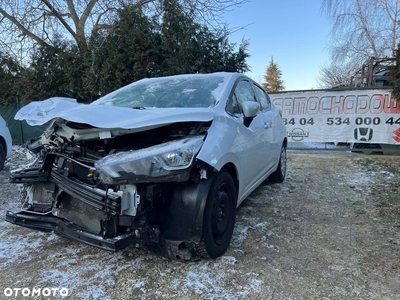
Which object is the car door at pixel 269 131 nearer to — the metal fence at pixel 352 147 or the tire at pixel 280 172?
the tire at pixel 280 172

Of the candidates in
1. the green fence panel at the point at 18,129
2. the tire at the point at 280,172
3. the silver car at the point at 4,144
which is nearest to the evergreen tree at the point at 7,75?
the green fence panel at the point at 18,129

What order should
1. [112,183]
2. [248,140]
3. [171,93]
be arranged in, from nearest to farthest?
[112,183], [248,140], [171,93]

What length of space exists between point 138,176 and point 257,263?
1.38m

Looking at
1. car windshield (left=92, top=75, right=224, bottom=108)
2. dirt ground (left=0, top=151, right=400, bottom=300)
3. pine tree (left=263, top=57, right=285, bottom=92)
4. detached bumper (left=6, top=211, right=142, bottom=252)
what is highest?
pine tree (left=263, top=57, right=285, bottom=92)

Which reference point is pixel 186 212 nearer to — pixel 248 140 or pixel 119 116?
pixel 119 116

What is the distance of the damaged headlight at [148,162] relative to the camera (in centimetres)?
221

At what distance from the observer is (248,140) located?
338cm

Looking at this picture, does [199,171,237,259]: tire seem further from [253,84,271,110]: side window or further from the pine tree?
the pine tree

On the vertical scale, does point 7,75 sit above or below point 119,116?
above

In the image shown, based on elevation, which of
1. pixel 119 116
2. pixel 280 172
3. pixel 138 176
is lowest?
pixel 280 172

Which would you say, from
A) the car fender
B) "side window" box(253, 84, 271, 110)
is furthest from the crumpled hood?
"side window" box(253, 84, 271, 110)

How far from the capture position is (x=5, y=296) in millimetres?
2350

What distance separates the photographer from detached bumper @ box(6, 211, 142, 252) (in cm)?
225

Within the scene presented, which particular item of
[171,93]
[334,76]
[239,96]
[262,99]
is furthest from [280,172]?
[334,76]
